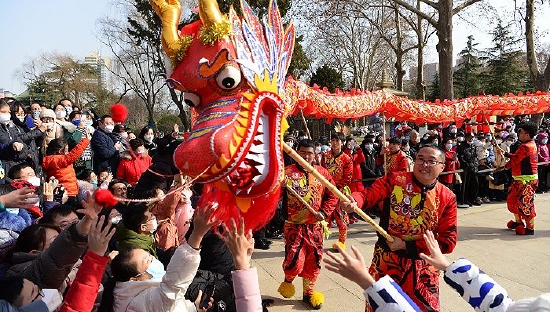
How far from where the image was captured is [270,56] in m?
2.43

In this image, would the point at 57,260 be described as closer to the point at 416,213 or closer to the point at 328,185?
the point at 328,185

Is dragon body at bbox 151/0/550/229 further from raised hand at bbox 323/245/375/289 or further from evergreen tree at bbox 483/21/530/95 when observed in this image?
evergreen tree at bbox 483/21/530/95

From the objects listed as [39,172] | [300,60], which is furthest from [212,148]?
[300,60]

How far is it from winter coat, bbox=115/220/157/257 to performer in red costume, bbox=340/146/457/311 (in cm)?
127

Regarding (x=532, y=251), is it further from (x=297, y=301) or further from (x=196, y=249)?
(x=196, y=249)

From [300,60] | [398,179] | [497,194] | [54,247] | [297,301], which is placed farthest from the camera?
[300,60]

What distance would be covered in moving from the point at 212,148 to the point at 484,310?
1.31 m

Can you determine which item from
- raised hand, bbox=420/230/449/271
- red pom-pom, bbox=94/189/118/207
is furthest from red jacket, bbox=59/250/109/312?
raised hand, bbox=420/230/449/271

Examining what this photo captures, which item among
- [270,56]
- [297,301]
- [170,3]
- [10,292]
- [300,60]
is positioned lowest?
[297,301]

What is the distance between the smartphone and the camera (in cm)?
238

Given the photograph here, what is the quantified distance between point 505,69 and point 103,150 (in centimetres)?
3369

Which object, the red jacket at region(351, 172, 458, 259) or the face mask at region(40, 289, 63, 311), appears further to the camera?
the red jacket at region(351, 172, 458, 259)

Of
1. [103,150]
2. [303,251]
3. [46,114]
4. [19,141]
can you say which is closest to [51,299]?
[303,251]

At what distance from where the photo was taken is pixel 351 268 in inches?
62.7
